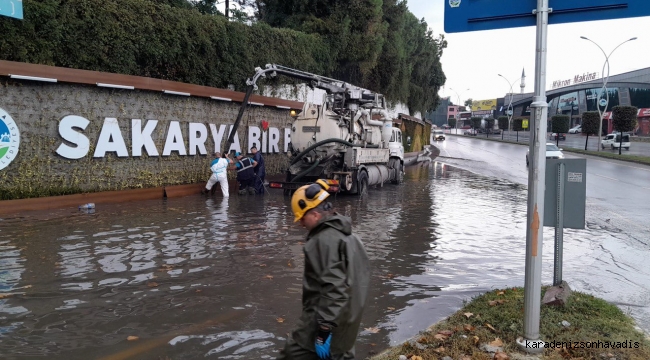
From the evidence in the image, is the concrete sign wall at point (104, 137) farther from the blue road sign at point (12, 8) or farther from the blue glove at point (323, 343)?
the blue glove at point (323, 343)

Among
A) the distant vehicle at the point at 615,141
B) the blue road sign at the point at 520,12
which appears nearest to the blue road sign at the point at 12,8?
the blue road sign at the point at 520,12

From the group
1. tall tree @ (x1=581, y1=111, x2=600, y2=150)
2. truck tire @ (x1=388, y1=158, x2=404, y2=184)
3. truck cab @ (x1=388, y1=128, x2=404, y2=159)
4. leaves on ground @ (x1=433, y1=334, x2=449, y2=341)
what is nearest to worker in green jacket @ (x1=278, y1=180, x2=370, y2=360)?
leaves on ground @ (x1=433, y1=334, x2=449, y2=341)

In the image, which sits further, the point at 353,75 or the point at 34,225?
the point at 353,75

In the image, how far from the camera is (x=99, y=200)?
45.2 feet

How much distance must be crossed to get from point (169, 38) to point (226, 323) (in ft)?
43.0

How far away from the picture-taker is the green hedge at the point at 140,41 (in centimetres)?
1301

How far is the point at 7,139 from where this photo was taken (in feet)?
39.6

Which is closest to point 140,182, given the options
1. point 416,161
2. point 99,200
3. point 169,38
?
point 99,200

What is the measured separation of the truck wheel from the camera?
17556 millimetres

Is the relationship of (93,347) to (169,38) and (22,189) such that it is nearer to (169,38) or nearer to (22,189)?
(22,189)

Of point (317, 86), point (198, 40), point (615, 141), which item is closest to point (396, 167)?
point (317, 86)

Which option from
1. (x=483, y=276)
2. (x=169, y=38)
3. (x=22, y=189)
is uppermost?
(x=169, y=38)

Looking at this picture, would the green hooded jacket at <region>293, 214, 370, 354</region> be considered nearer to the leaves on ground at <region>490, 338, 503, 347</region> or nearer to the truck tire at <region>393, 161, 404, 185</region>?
the leaves on ground at <region>490, 338, 503, 347</region>

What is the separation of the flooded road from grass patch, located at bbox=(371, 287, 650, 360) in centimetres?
48
